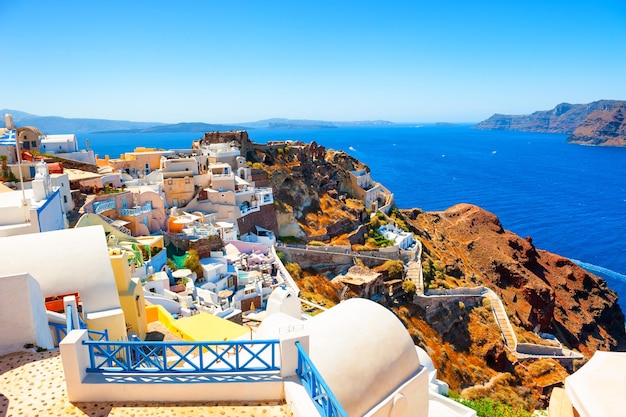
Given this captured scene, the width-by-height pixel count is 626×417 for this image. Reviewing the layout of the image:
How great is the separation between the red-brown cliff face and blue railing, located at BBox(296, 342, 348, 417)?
3716 centimetres

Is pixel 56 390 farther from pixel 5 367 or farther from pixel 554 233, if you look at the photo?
pixel 554 233

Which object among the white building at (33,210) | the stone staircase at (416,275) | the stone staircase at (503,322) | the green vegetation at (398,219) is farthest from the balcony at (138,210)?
the stone staircase at (503,322)

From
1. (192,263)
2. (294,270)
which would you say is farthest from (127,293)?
(294,270)

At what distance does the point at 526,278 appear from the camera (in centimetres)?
5284

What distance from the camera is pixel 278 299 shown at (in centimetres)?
2131

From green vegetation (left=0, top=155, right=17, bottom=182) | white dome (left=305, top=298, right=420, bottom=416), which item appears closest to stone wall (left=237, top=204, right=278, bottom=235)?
green vegetation (left=0, top=155, right=17, bottom=182)

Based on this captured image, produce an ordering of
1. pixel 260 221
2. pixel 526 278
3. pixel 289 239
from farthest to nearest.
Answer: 1. pixel 526 278
2. pixel 289 239
3. pixel 260 221

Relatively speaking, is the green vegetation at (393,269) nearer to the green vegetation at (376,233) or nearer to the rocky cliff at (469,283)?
the rocky cliff at (469,283)

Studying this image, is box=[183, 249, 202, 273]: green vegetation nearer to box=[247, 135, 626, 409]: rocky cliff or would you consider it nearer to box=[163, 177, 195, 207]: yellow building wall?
box=[247, 135, 626, 409]: rocky cliff

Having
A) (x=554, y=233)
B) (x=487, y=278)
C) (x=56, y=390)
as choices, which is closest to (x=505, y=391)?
(x=487, y=278)

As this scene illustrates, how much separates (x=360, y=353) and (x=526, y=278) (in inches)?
1943

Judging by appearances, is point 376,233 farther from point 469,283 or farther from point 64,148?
point 64,148

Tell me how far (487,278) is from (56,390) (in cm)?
5036

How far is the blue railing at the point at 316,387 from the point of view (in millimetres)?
7262
